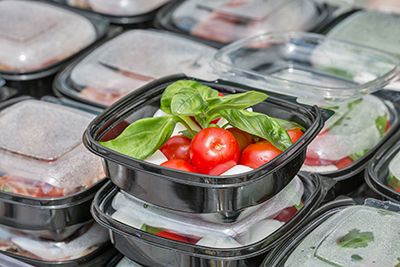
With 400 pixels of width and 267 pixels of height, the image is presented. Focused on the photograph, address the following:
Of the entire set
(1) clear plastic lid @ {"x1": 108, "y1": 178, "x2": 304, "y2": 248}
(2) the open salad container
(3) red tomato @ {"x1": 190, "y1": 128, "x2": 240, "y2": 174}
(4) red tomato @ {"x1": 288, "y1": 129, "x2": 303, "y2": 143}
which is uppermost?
(3) red tomato @ {"x1": 190, "y1": 128, "x2": 240, "y2": 174}

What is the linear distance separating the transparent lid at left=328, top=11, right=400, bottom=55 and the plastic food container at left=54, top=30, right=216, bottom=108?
38 cm

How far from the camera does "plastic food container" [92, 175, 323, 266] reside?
1.21 meters

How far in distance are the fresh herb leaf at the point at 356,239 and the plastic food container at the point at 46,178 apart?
1.50 ft

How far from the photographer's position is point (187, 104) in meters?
1.29

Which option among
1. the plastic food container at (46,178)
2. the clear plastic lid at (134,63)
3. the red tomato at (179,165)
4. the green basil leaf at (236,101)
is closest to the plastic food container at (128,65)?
the clear plastic lid at (134,63)

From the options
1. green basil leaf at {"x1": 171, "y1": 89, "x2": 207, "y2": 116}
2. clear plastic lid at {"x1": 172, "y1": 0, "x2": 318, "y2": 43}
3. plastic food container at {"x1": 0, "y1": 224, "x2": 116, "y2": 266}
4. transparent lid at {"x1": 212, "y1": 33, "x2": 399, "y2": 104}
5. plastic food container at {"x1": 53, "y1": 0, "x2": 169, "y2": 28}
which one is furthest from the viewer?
plastic food container at {"x1": 53, "y1": 0, "x2": 169, "y2": 28}

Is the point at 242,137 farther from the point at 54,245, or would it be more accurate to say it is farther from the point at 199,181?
the point at 54,245

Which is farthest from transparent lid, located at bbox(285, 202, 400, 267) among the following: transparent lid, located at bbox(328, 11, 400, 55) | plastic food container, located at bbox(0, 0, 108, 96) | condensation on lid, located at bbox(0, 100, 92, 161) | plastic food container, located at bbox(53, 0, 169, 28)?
plastic food container, located at bbox(53, 0, 169, 28)

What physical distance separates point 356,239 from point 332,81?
647mm

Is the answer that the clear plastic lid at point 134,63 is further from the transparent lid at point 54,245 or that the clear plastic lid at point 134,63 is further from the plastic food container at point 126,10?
the transparent lid at point 54,245

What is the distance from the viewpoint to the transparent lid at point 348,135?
59.0 inches

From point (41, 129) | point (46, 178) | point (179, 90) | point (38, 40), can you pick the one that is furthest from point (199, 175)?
point (38, 40)

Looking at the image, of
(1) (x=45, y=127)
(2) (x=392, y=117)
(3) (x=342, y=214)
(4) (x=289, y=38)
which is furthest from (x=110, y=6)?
(3) (x=342, y=214)

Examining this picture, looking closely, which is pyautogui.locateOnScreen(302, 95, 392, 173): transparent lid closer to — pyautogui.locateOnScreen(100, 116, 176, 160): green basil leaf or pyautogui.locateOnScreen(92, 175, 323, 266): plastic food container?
pyautogui.locateOnScreen(92, 175, 323, 266): plastic food container
